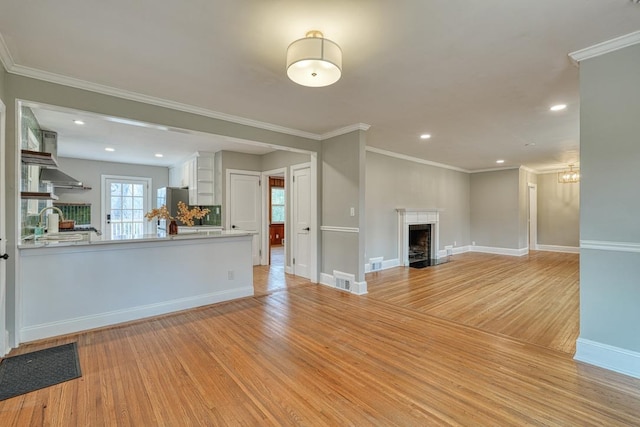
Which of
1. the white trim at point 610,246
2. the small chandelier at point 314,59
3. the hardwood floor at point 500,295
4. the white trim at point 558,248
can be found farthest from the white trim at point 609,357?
the white trim at point 558,248

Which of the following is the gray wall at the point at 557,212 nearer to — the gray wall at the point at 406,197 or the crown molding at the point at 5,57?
the gray wall at the point at 406,197

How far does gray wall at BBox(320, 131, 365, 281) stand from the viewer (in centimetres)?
443

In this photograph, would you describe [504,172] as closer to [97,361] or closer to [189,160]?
[189,160]

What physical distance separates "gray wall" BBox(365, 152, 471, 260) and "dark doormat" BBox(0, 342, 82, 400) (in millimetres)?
4693

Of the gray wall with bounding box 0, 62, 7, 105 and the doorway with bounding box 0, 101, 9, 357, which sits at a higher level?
the gray wall with bounding box 0, 62, 7, 105

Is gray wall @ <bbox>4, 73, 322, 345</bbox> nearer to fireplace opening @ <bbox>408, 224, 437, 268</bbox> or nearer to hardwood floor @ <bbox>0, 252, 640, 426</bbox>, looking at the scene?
hardwood floor @ <bbox>0, 252, 640, 426</bbox>

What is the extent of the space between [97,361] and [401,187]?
601 cm

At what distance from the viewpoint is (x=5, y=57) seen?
2408mm

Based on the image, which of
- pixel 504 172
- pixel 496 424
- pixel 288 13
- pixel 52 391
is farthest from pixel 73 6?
pixel 504 172

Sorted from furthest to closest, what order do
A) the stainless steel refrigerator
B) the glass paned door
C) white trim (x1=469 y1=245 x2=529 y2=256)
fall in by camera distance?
white trim (x1=469 y1=245 x2=529 y2=256)
the glass paned door
the stainless steel refrigerator

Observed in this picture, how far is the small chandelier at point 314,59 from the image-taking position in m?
1.96

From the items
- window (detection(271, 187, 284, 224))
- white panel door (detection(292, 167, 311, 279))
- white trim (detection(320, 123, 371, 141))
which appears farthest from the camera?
window (detection(271, 187, 284, 224))

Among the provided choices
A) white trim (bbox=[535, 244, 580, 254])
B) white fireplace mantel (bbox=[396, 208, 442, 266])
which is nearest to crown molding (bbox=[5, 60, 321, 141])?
white fireplace mantel (bbox=[396, 208, 442, 266])

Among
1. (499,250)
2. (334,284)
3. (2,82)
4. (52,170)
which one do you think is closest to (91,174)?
(52,170)
